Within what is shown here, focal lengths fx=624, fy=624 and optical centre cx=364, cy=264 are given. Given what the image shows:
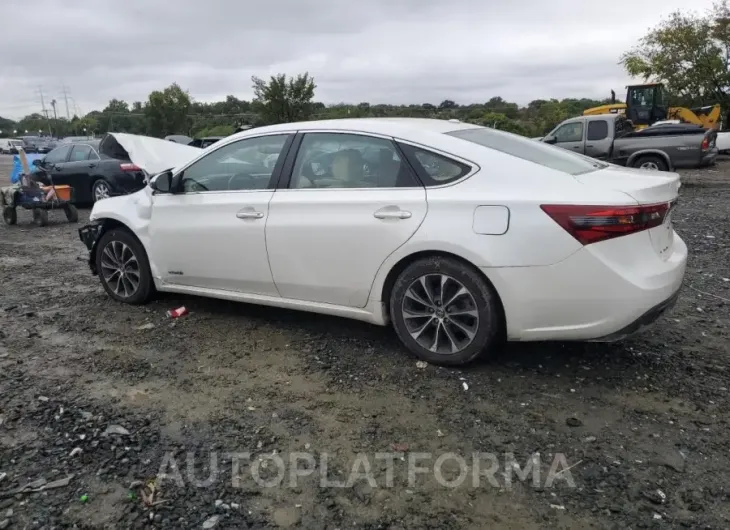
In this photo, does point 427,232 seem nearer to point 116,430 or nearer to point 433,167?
point 433,167

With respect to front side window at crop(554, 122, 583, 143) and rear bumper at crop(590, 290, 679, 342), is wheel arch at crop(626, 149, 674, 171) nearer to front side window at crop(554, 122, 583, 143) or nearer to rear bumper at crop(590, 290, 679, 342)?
front side window at crop(554, 122, 583, 143)

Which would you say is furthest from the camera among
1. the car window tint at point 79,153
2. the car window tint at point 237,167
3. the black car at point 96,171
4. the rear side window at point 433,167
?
the car window tint at point 79,153

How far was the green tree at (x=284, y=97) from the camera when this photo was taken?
34406 mm

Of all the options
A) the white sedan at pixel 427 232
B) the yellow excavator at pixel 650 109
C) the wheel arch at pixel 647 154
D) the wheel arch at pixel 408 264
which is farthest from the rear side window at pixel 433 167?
the yellow excavator at pixel 650 109

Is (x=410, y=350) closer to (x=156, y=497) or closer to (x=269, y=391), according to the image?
(x=269, y=391)

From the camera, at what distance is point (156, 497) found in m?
2.84

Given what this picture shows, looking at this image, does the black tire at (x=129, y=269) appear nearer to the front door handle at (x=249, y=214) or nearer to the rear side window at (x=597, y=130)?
the front door handle at (x=249, y=214)

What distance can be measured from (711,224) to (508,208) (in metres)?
6.64

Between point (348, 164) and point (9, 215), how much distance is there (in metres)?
9.71

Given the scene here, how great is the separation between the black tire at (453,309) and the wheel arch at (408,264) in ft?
0.04

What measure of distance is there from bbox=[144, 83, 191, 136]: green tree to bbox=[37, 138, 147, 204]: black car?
131ft

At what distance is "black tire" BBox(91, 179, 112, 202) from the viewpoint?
13.0 m

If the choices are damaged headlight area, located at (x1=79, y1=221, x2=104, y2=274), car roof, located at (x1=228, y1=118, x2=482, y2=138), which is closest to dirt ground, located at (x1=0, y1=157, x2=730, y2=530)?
damaged headlight area, located at (x1=79, y1=221, x2=104, y2=274)

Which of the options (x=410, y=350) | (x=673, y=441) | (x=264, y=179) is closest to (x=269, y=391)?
(x=410, y=350)
